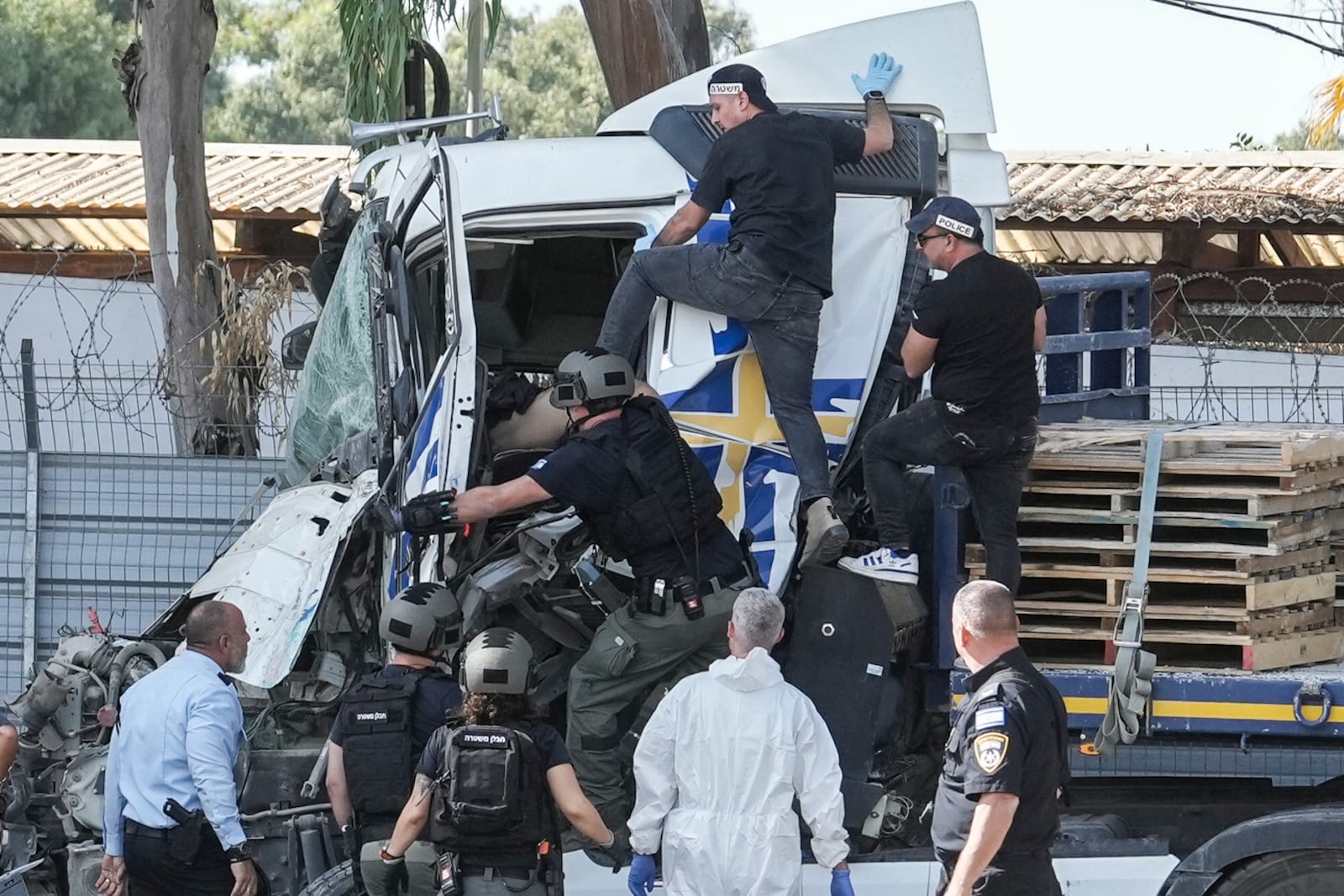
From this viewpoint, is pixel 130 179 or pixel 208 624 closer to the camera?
pixel 208 624

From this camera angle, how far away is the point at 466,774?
16.2 feet

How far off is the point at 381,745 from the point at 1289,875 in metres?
2.91

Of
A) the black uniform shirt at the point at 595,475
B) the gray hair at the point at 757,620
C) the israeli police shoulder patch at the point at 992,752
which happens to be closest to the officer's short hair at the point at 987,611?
the israeli police shoulder patch at the point at 992,752

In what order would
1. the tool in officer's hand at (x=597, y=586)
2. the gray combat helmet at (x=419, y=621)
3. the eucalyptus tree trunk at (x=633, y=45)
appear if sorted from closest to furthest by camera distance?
the gray combat helmet at (x=419, y=621), the tool in officer's hand at (x=597, y=586), the eucalyptus tree trunk at (x=633, y=45)

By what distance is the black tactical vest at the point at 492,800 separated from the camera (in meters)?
4.94

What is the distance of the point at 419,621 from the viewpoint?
5.37 metres

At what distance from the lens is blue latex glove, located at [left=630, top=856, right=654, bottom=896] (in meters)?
5.21

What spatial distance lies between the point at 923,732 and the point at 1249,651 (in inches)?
46.5

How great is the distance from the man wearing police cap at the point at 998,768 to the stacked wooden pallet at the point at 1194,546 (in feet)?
3.12

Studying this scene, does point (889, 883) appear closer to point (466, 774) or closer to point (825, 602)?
point (825, 602)

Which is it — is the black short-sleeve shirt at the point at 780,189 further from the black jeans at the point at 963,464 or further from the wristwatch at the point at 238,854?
the wristwatch at the point at 238,854

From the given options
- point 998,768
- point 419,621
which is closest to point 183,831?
point 419,621

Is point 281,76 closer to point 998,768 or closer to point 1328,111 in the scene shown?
point 1328,111

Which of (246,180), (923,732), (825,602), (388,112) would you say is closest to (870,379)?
(825,602)
